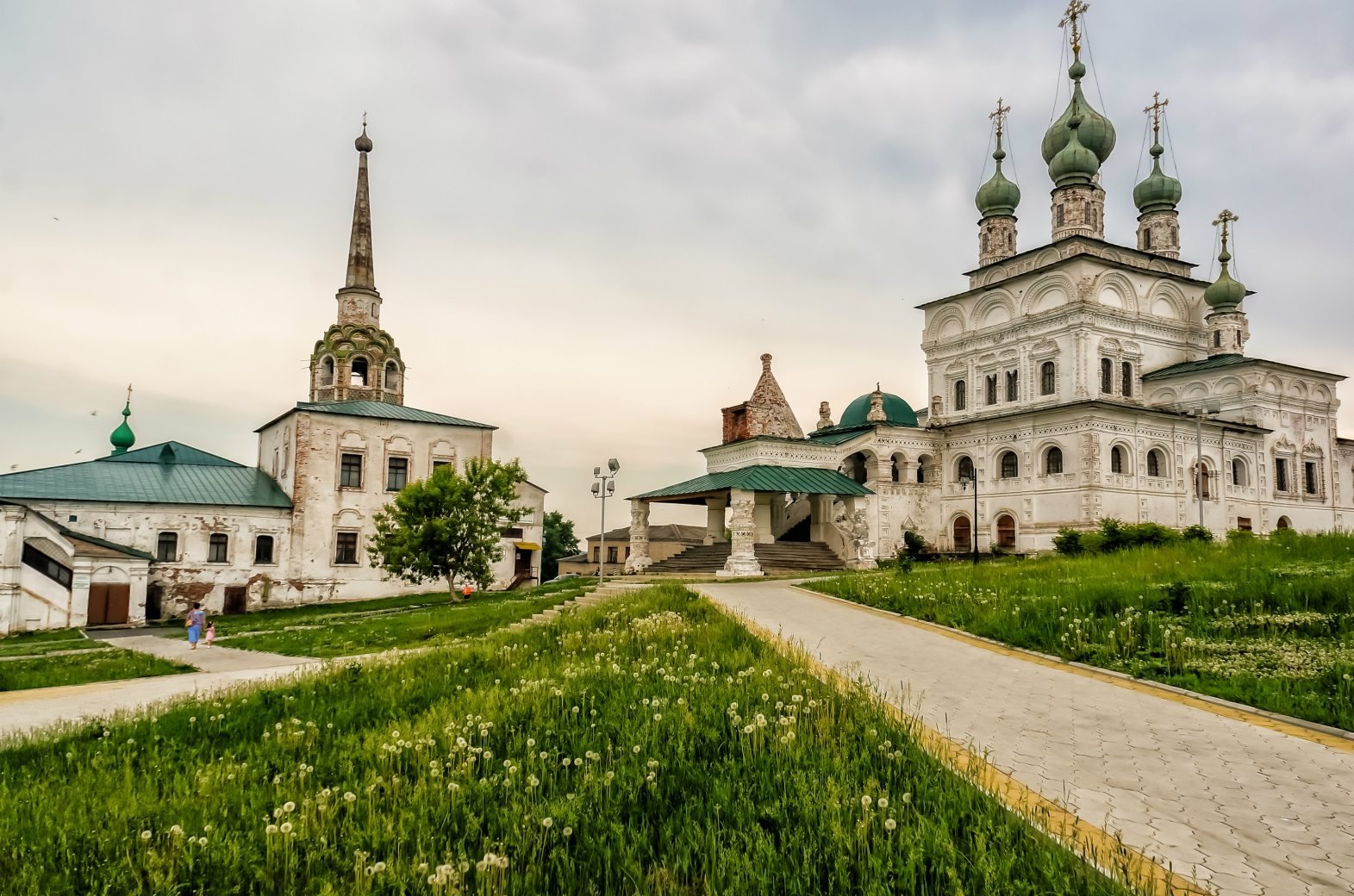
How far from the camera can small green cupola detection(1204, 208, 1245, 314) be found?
3969 cm

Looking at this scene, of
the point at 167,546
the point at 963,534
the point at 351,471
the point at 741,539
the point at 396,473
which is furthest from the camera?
the point at 396,473

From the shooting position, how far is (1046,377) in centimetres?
3834

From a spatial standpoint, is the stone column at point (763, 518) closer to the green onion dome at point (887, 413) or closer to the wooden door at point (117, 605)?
the green onion dome at point (887, 413)

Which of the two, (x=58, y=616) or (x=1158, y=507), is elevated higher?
(x=1158, y=507)

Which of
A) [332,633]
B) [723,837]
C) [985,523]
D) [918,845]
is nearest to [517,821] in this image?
[723,837]

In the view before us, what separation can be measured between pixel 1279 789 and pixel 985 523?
33043 millimetres

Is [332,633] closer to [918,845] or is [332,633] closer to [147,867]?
[147,867]

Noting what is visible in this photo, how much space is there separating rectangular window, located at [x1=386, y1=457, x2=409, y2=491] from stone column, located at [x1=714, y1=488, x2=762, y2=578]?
16694mm

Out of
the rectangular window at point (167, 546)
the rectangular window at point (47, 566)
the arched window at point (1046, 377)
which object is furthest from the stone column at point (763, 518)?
the rectangular window at point (47, 566)

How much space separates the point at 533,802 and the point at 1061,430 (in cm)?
3432

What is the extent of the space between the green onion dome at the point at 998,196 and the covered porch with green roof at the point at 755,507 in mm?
19078

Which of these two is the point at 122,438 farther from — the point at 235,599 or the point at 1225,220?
the point at 1225,220

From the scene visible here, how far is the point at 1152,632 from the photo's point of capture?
10.8m

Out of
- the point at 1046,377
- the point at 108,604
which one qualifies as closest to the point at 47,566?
the point at 108,604
